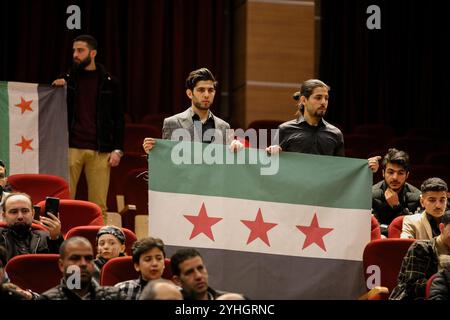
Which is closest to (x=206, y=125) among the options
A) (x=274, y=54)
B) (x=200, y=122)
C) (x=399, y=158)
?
(x=200, y=122)

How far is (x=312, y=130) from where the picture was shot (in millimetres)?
6887

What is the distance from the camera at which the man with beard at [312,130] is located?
685 cm

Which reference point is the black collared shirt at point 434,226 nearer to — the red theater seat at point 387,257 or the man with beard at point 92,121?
the red theater seat at point 387,257

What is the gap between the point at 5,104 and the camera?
332 inches

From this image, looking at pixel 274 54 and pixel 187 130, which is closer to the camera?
Answer: pixel 187 130

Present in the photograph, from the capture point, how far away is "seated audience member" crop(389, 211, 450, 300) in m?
5.80

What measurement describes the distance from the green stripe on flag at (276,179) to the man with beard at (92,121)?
6.44 ft

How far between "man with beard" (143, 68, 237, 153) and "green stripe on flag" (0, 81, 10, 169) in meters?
1.98

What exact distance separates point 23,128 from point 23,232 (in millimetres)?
2102

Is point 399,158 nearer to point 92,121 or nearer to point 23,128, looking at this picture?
point 92,121
